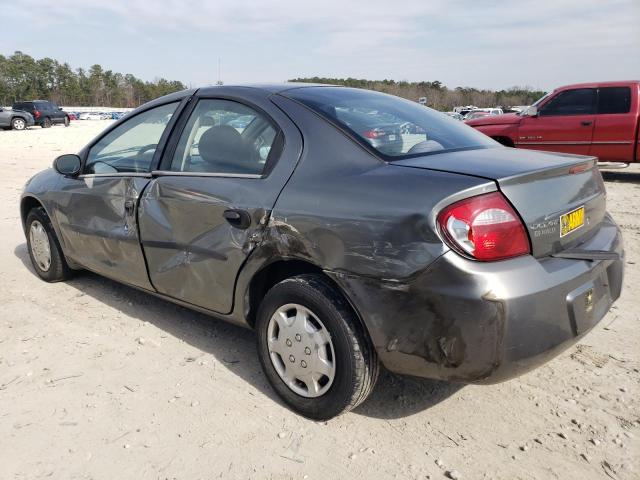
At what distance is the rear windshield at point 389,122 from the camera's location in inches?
104

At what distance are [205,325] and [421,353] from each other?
1.95 m

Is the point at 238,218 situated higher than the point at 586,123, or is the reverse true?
the point at 586,123

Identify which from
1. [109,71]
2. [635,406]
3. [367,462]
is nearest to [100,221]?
[367,462]

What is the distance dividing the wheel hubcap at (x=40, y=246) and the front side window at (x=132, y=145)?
947 millimetres

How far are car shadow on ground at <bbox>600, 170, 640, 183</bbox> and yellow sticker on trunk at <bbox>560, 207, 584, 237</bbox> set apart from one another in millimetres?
8486

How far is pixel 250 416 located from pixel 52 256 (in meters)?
2.69

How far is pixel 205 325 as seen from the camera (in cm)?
379

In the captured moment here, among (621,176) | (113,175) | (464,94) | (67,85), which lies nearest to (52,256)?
(113,175)

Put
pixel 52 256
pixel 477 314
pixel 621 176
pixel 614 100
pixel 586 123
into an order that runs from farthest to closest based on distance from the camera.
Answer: pixel 621 176, pixel 586 123, pixel 614 100, pixel 52 256, pixel 477 314

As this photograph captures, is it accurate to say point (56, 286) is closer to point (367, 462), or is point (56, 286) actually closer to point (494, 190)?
point (367, 462)

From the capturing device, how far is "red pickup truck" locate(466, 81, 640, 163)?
9672 millimetres

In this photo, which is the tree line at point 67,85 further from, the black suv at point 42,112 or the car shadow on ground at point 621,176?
the car shadow on ground at point 621,176

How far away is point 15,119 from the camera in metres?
31.8

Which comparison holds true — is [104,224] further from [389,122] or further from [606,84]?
[606,84]
